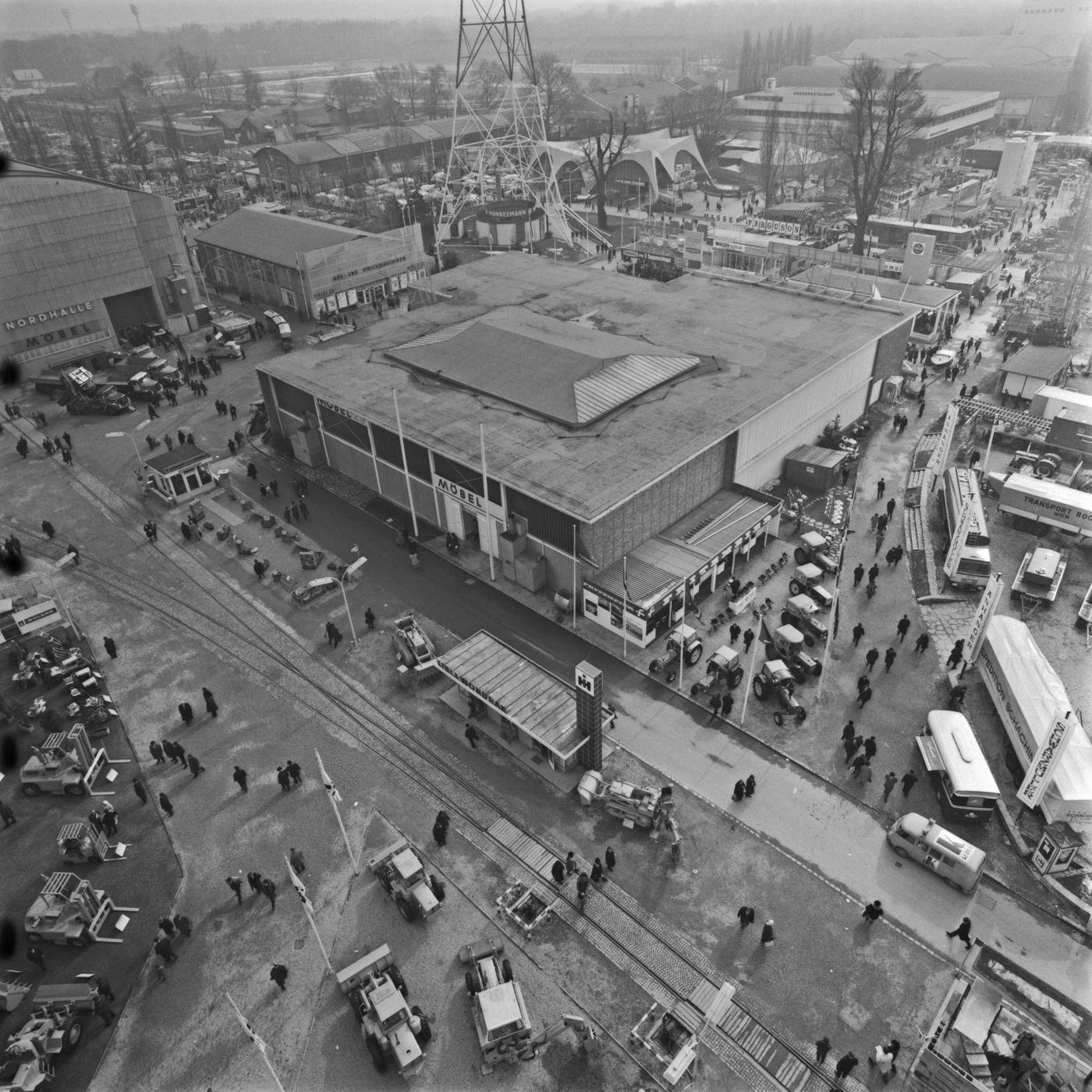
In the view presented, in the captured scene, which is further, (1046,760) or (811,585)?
(811,585)

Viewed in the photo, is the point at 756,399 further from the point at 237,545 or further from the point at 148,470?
the point at 148,470

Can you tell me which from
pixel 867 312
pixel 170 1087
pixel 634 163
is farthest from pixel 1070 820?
pixel 634 163

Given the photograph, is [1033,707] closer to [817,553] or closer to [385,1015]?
[817,553]

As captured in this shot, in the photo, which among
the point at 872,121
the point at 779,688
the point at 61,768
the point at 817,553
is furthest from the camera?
the point at 872,121

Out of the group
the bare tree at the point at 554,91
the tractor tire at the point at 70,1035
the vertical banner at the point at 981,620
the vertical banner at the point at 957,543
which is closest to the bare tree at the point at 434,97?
the bare tree at the point at 554,91

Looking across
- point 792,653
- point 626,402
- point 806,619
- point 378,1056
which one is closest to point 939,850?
point 792,653

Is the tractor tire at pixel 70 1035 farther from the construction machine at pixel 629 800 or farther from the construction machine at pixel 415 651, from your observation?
the construction machine at pixel 629 800
